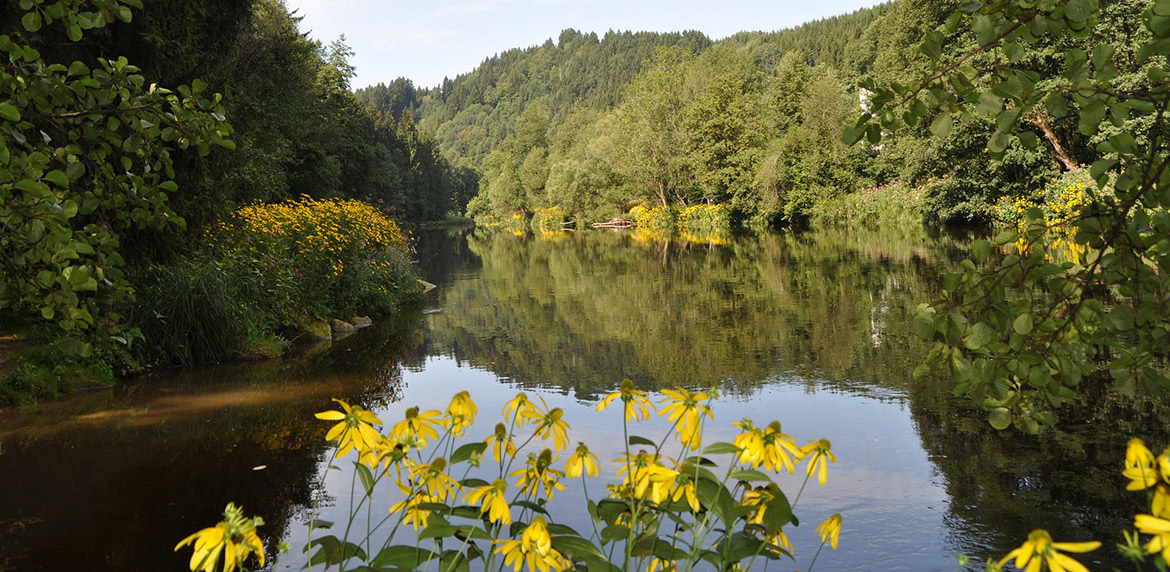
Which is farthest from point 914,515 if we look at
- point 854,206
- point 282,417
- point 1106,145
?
point 854,206

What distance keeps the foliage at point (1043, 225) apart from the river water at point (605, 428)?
5.41ft

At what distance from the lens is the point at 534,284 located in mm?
17453

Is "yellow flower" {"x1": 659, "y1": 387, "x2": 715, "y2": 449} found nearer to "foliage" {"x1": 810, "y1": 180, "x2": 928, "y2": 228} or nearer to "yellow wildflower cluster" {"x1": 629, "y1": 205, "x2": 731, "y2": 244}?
"foliage" {"x1": 810, "y1": 180, "x2": 928, "y2": 228}

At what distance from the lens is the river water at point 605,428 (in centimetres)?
404

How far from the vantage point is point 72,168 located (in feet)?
8.04

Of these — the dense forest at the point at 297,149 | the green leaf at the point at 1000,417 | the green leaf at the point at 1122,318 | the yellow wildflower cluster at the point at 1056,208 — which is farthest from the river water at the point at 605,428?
the yellow wildflower cluster at the point at 1056,208

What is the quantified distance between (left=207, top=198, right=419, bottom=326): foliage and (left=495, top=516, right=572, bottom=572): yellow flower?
9368mm

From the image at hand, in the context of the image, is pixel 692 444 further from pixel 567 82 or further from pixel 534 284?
pixel 567 82

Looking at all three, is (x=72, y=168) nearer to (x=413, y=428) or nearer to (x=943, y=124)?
(x=413, y=428)

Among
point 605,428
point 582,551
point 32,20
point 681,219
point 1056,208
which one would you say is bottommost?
point 605,428

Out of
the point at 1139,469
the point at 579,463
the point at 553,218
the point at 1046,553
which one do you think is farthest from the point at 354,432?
the point at 553,218

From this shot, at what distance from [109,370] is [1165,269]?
863 cm

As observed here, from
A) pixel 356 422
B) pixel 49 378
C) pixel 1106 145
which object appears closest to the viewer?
pixel 356 422

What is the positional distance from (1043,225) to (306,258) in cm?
1047
